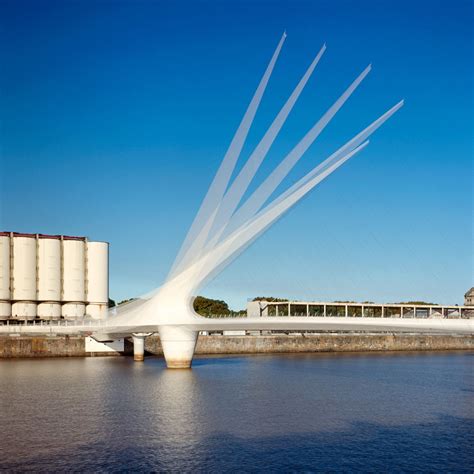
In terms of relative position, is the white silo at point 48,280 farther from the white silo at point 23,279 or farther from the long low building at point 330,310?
the long low building at point 330,310

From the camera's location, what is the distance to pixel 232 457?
16062 mm

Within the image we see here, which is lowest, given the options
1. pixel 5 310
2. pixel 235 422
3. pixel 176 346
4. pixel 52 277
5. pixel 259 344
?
pixel 235 422

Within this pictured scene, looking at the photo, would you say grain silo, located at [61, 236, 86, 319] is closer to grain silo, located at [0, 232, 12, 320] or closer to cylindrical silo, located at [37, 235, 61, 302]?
cylindrical silo, located at [37, 235, 61, 302]

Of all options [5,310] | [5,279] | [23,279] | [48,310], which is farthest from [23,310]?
[5,279]

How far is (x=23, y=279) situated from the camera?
58031 millimetres

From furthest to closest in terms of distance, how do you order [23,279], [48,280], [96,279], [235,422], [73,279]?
[96,279] → [73,279] → [48,280] → [23,279] → [235,422]

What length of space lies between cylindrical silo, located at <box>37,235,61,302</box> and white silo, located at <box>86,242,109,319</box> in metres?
2.68

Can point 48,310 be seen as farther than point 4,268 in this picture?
Yes

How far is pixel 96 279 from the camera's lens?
6225cm

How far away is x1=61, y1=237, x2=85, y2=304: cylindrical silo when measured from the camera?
60656 millimetres

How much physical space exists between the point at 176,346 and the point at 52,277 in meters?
25.1

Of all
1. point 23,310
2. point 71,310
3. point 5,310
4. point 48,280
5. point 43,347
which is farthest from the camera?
point 71,310

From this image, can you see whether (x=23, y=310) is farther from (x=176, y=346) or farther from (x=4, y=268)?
(x=176, y=346)

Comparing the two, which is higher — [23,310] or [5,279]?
[5,279]
